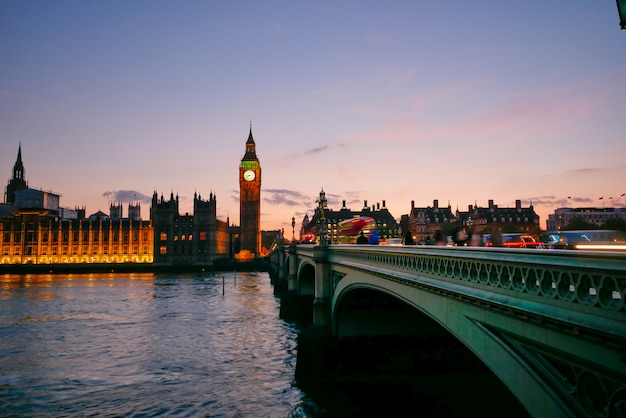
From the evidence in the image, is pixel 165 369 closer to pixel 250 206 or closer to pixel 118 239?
pixel 118 239

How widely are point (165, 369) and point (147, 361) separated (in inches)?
105

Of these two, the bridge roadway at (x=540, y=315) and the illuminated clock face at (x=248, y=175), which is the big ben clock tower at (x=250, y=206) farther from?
the bridge roadway at (x=540, y=315)

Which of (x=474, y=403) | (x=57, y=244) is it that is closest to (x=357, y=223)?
(x=474, y=403)

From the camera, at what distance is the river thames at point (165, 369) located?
75.2 ft

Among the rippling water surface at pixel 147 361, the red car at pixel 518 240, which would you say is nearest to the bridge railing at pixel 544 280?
the red car at pixel 518 240

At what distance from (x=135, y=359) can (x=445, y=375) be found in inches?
766

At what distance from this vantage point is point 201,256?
532 feet

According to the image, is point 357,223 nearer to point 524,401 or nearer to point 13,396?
point 13,396

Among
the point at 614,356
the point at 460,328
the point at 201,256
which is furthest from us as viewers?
the point at 201,256

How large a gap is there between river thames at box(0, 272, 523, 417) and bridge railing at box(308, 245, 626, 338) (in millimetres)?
11995

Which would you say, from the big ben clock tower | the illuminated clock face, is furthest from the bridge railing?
the illuminated clock face

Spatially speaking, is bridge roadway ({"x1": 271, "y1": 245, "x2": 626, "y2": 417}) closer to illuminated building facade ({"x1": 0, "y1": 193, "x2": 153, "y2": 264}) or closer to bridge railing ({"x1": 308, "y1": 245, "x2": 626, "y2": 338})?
bridge railing ({"x1": 308, "y1": 245, "x2": 626, "y2": 338})

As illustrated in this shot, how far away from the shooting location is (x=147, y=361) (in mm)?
32562

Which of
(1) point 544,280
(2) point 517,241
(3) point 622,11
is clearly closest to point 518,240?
(2) point 517,241
